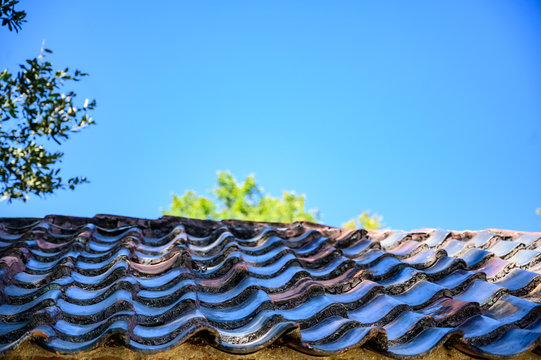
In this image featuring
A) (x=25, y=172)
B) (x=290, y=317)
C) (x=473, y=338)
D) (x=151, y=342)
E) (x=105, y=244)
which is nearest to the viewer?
(x=151, y=342)

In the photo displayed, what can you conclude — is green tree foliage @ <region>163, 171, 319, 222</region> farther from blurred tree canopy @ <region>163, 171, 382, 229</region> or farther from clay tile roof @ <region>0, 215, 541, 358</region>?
clay tile roof @ <region>0, 215, 541, 358</region>

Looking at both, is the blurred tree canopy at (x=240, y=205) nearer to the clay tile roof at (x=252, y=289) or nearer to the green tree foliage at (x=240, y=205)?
the green tree foliage at (x=240, y=205)

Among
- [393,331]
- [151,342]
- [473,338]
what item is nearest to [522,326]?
[473,338]

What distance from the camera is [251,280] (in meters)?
2.88

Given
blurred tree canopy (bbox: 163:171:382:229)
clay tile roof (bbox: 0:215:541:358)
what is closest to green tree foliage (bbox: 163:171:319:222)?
blurred tree canopy (bbox: 163:171:382:229)

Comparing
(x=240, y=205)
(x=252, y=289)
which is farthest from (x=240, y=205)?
(x=252, y=289)

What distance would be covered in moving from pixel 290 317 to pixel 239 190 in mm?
21634

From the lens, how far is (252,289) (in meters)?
2.74

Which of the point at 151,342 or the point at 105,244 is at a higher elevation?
the point at 105,244

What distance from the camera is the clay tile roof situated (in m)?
2.21

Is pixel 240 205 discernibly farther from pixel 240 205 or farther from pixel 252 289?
pixel 252 289

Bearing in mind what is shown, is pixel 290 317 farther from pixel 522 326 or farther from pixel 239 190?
pixel 239 190

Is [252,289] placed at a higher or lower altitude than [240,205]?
lower

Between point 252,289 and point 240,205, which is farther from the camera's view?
point 240,205
